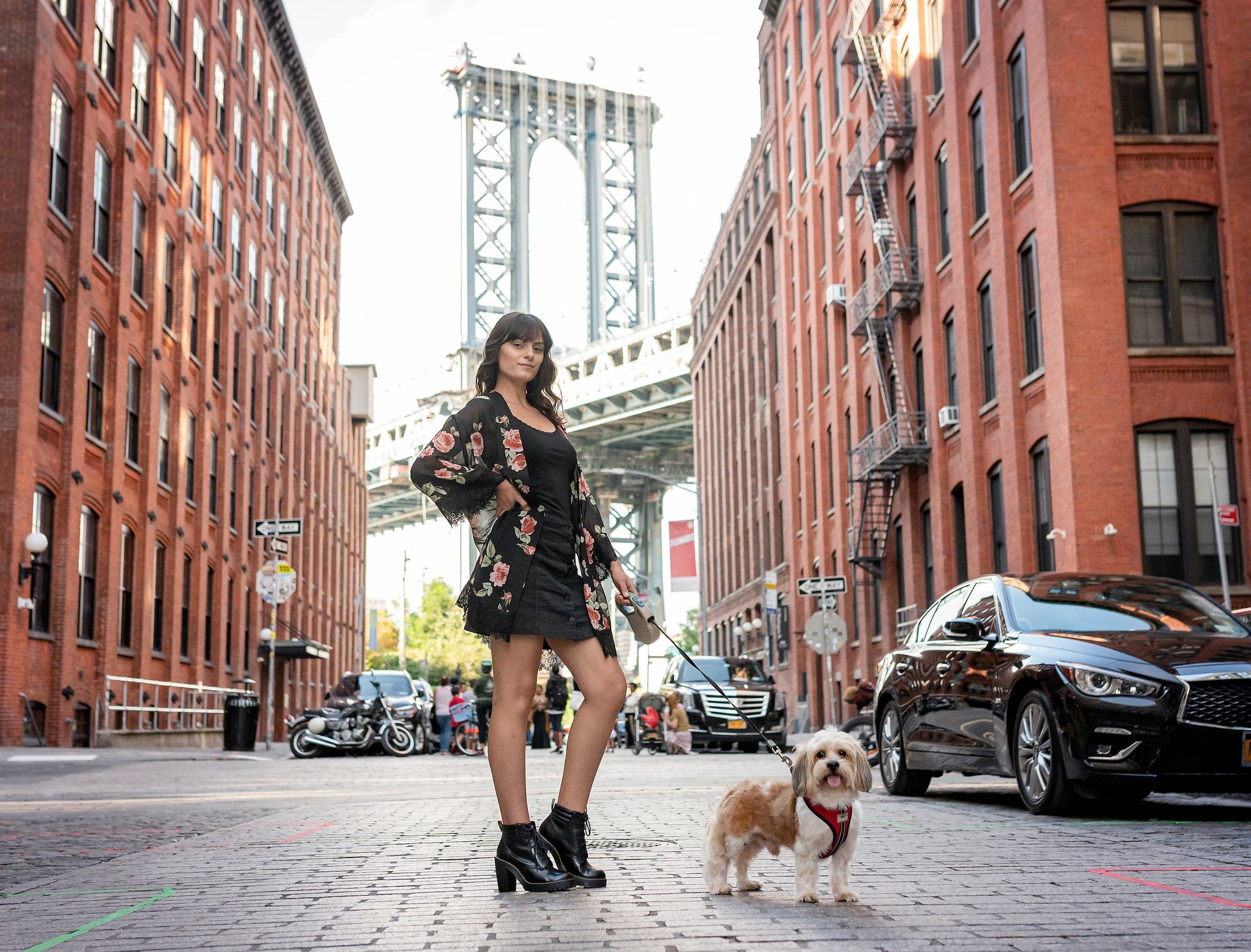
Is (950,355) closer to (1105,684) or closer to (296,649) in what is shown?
(296,649)

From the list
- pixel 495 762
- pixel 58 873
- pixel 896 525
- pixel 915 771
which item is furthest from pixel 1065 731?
pixel 896 525

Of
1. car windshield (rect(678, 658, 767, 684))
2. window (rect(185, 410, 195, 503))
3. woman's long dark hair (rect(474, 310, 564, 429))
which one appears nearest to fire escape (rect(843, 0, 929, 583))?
car windshield (rect(678, 658, 767, 684))

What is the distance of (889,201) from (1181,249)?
1102cm

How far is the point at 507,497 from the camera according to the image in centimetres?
544

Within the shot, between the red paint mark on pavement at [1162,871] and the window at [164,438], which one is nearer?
the red paint mark on pavement at [1162,871]

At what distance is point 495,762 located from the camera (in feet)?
17.9

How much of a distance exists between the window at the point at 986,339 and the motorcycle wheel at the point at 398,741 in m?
12.7

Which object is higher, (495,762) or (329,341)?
(329,341)

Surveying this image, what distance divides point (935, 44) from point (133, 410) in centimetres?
1857

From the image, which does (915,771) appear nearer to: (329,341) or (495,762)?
(495,762)

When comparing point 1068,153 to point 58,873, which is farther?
point 1068,153

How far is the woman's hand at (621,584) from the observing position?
18.1 feet

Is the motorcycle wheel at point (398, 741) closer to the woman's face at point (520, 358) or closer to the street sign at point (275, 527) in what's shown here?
the street sign at point (275, 527)

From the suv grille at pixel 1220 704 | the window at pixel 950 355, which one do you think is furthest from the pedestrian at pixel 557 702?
the suv grille at pixel 1220 704
